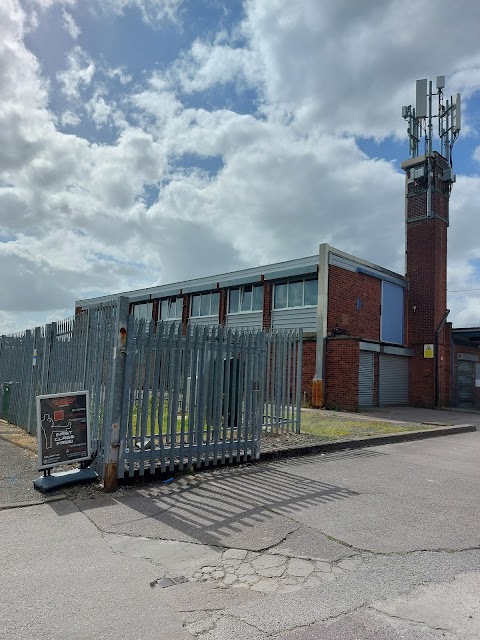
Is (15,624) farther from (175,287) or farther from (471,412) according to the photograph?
(175,287)

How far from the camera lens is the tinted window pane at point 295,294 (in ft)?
68.3

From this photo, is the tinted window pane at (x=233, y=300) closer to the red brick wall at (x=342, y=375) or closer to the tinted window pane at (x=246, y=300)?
the tinted window pane at (x=246, y=300)

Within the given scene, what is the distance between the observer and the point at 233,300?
2409cm

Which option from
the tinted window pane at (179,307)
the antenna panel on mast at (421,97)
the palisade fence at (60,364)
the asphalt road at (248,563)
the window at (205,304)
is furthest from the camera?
the tinted window pane at (179,307)

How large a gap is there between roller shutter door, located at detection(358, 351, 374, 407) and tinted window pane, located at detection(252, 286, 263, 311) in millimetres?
5152

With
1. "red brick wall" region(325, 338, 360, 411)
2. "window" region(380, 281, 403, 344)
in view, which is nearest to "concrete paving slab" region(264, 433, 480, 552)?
"red brick wall" region(325, 338, 360, 411)

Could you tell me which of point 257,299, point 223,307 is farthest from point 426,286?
point 223,307

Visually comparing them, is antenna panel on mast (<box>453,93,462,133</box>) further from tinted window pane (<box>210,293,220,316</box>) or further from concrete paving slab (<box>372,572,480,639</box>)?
concrete paving slab (<box>372,572,480,639</box>)

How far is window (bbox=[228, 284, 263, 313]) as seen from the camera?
2266 cm

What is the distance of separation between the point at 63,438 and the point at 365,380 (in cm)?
1629

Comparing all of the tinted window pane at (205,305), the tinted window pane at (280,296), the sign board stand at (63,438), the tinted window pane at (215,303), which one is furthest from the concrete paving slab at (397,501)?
the tinted window pane at (205,305)

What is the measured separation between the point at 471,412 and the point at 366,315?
6.13 m

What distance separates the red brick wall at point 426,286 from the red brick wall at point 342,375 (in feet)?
19.7

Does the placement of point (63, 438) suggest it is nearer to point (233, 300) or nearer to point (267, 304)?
point (267, 304)
